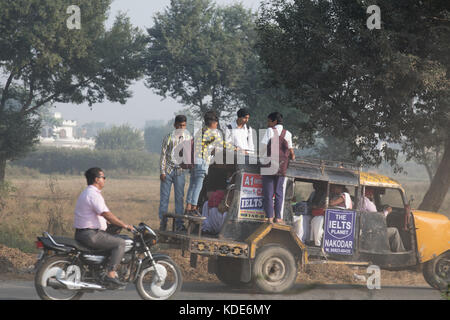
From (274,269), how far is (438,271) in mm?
3207

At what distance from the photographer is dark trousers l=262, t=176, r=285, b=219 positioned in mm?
10359

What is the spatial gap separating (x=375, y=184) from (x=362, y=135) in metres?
4.78

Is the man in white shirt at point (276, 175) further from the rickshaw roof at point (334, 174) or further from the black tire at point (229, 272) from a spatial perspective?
the black tire at point (229, 272)

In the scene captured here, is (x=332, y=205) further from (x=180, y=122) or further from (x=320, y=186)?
(x=180, y=122)

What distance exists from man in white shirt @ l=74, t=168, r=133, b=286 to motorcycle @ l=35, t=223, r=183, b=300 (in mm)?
120

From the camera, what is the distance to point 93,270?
861cm

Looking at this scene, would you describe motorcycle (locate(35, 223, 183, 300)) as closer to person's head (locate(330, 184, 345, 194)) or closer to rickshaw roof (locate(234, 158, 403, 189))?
rickshaw roof (locate(234, 158, 403, 189))

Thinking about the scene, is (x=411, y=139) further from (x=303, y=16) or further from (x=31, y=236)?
(x=31, y=236)

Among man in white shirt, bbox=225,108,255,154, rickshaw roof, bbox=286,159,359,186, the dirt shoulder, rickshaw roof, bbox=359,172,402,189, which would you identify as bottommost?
the dirt shoulder

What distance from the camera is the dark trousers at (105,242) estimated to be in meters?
8.47

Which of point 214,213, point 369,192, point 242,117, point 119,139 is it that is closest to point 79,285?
point 214,213

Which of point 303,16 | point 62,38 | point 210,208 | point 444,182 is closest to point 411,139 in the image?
point 444,182

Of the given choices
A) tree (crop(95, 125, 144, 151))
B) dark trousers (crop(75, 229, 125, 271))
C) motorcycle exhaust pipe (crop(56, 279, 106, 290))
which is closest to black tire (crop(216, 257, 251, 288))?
dark trousers (crop(75, 229, 125, 271))

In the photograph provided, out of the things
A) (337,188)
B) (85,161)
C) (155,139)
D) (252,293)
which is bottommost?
(252,293)
